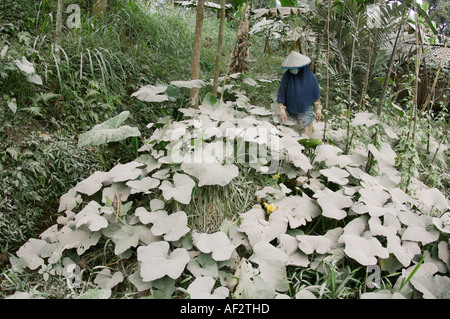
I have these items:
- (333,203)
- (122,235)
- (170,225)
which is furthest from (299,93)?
(122,235)

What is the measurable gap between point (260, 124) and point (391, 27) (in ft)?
8.41

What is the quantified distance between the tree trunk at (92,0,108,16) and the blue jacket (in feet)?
7.83

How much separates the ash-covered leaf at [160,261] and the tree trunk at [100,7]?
124 inches

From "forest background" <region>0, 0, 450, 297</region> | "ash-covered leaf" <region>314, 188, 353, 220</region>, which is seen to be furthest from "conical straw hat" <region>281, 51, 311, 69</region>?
"ash-covered leaf" <region>314, 188, 353, 220</region>

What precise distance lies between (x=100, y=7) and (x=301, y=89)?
2.65m

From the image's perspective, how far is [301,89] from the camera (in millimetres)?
3115

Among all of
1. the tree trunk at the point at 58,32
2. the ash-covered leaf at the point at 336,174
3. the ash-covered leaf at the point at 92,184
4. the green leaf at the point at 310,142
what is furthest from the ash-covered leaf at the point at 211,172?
the tree trunk at the point at 58,32

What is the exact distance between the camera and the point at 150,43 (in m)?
3.92

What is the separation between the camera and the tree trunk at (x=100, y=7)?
12.5 ft

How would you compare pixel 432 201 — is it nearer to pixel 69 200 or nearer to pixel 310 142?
pixel 310 142

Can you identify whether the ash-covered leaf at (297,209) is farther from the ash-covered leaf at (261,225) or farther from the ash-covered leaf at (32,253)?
the ash-covered leaf at (32,253)

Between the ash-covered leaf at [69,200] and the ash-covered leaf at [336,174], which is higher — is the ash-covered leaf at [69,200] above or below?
below

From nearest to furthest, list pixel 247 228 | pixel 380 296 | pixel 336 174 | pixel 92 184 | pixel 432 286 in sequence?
pixel 380 296
pixel 432 286
pixel 247 228
pixel 92 184
pixel 336 174
